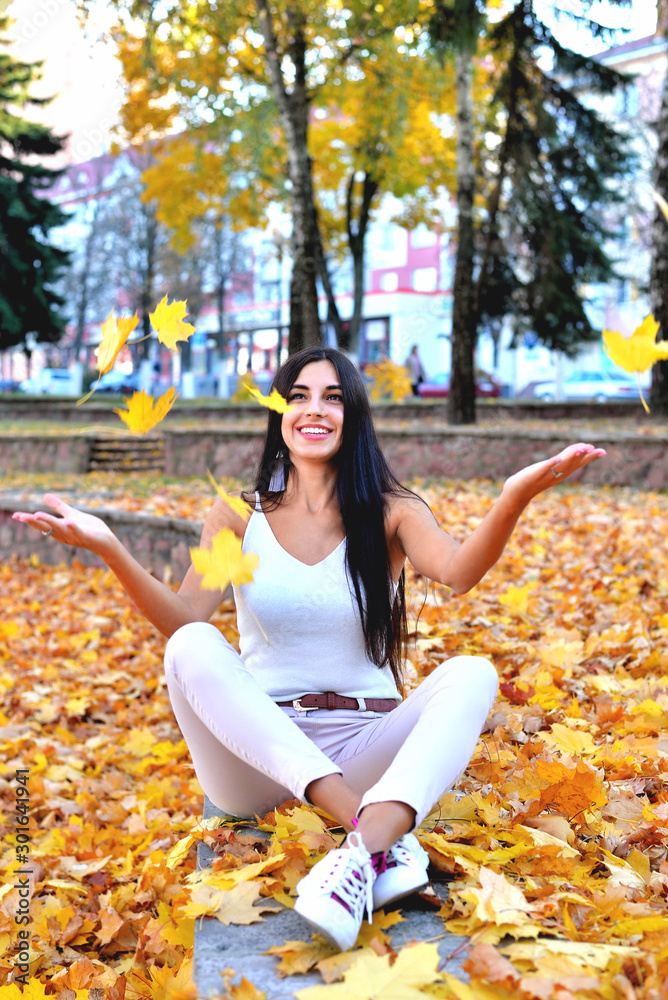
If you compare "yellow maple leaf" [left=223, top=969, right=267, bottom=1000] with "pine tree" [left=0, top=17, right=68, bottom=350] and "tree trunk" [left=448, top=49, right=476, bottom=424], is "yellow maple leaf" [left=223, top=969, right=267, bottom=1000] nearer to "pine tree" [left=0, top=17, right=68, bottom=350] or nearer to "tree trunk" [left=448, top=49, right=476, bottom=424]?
"tree trunk" [left=448, top=49, right=476, bottom=424]

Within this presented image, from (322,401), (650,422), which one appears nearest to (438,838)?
(322,401)

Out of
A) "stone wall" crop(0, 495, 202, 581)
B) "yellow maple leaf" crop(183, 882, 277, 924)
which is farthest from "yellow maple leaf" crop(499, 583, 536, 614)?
"yellow maple leaf" crop(183, 882, 277, 924)

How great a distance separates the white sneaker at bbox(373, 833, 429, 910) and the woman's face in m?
1.03

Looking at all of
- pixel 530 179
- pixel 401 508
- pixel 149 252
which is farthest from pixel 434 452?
pixel 149 252

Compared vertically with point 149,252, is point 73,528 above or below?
below

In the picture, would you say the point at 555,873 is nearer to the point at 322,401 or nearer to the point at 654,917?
the point at 654,917

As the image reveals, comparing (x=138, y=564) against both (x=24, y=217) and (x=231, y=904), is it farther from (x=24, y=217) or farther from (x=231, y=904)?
(x=24, y=217)

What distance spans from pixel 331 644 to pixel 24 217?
22.7 m

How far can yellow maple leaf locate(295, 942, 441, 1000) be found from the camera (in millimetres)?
1415

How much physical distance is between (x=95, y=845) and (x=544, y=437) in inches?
274

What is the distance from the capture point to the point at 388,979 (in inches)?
56.7

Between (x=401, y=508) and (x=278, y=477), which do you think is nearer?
(x=401, y=508)

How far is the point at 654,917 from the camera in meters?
1.59

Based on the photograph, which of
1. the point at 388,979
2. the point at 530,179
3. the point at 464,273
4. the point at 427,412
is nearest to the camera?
the point at 388,979
